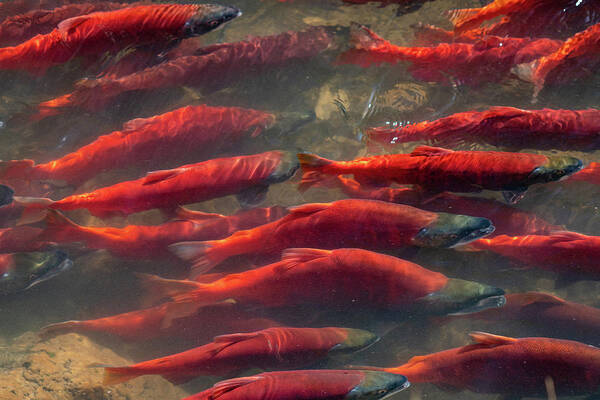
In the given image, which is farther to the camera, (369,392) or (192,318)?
(192,318)

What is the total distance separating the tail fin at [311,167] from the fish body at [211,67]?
5.59ft

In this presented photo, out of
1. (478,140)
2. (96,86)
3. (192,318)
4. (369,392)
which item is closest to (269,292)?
(192,318)

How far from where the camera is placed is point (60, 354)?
341 centimetres

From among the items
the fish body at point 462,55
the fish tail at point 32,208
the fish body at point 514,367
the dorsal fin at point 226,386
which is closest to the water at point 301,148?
the fish body at point 462,55

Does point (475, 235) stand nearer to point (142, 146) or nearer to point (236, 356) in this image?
point (236, 356)

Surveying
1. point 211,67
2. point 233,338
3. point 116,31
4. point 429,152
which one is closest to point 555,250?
point 429,152

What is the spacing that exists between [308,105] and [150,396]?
3.15m

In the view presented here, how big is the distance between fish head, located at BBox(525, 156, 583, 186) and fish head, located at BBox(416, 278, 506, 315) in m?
0.90

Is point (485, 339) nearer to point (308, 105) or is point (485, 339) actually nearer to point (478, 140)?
point (478, 140)

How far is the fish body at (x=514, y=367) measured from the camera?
3227 millimetres

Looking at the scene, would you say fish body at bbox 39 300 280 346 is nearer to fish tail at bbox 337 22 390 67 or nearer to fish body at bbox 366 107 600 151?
→ fish body at bbox 366 107 600 151

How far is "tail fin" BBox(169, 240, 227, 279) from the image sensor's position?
3.62 metres

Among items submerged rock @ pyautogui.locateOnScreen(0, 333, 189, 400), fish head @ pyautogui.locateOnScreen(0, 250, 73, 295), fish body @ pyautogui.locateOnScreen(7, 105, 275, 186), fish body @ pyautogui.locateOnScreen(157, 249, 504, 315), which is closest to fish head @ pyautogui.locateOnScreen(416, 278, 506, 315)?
fish body @ pyautogui.locateOnScreen(157, 249, 504, 315)

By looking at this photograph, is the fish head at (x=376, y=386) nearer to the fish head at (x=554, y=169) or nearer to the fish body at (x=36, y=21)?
the fish head at (x=554, y=169)
